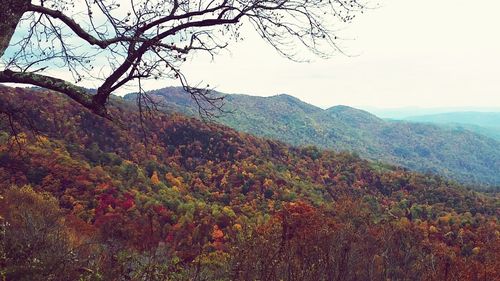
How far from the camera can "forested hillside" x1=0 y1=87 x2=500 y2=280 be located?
10680 mm

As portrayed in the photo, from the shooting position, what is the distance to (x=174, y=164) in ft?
232

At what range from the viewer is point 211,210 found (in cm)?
4772

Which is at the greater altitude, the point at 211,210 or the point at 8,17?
the point at 8,17

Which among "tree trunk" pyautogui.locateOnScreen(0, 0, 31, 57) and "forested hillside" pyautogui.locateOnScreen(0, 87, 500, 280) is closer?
"tree trunk" pyautogui.locateOnScreen(0, 0, 31, 57)

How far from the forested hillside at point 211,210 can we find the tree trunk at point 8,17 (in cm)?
77

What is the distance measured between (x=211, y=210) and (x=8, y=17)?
44.6 meters

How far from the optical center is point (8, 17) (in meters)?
Result: 4.11

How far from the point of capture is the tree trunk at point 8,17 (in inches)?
160

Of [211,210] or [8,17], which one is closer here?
[8,17]

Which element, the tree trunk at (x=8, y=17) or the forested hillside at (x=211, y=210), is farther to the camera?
the forested hillside at (x=211, y=210)

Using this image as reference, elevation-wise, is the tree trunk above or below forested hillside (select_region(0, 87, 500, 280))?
above

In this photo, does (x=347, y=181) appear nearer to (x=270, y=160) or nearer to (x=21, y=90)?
(x=270, y=160)

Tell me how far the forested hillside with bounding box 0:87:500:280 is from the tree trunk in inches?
30.2

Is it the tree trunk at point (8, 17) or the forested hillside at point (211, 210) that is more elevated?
the tree trunk at point (8, 17)
